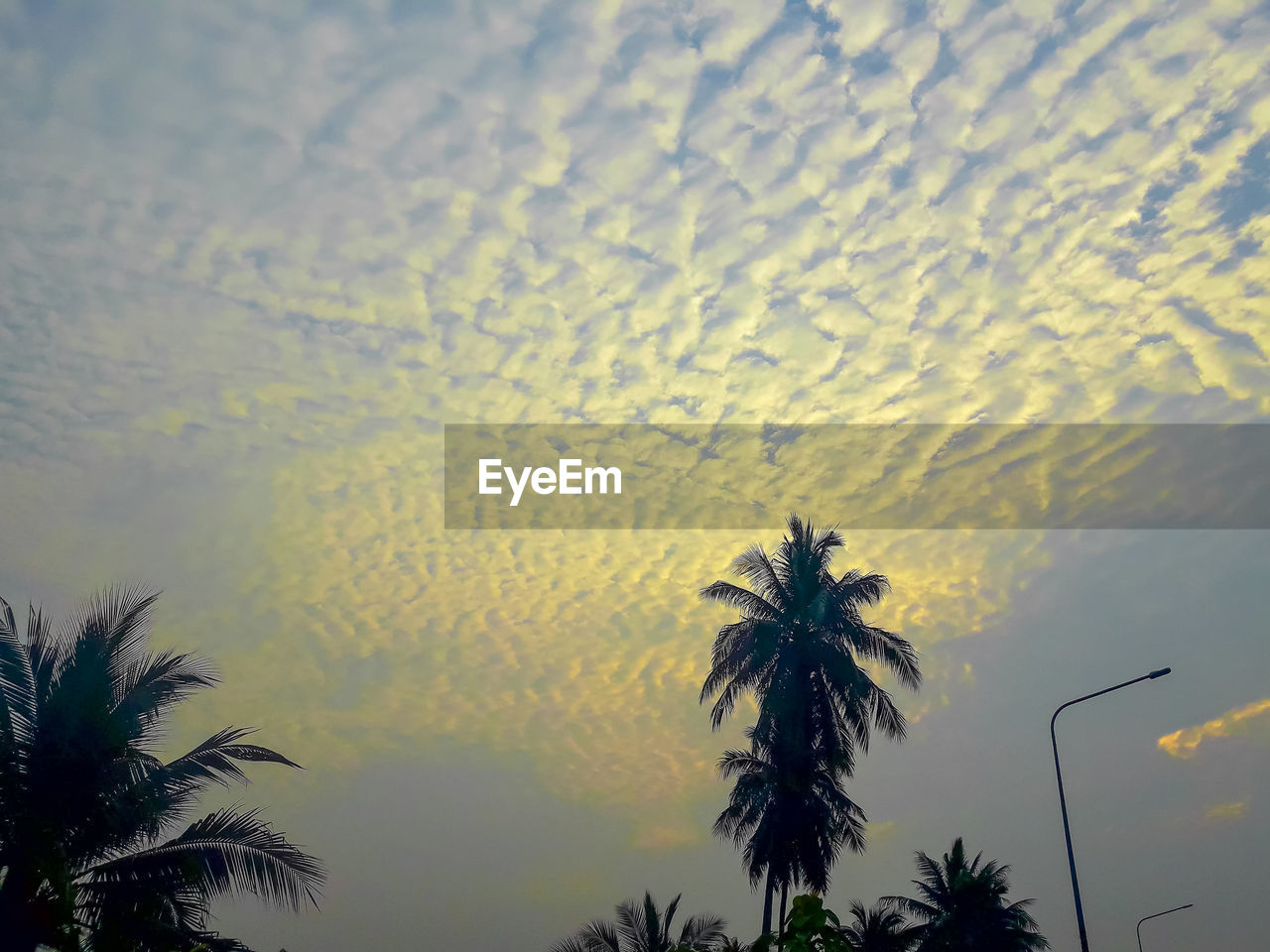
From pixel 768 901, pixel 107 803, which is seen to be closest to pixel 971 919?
pixel 768 901

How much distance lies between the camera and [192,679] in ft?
51.2

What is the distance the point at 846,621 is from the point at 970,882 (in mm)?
22779

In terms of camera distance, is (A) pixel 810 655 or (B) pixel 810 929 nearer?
(B) pixel 810 929

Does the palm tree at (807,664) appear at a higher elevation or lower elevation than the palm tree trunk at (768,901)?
higher

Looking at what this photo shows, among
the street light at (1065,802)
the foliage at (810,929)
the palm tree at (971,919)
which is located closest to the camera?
the foliage at (810,929)

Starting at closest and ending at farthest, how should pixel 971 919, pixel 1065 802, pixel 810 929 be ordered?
pixel 810 929
pixel 1065 802
pixel 971 919

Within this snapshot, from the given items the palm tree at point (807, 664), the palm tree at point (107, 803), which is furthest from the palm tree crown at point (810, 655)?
the palm tree at point (107, 803)

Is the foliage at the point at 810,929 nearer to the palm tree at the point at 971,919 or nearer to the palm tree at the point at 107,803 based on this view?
the palm tree at the point at 107,803

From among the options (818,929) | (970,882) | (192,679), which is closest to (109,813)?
(192,679)

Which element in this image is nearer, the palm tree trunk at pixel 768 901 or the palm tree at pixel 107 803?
the palm tree at pixel 107 803

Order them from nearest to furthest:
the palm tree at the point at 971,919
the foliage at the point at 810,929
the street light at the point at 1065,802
Result: 1. the foliage at the point at 810,929
2. the street light at the point at 1065,802
3. the palm tree at the point at 971,919

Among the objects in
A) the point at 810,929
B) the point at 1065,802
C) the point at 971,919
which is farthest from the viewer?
the point at 971,919

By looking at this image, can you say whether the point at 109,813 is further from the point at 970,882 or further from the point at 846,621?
the point at 970,882

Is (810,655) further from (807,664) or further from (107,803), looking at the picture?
(107,803)
